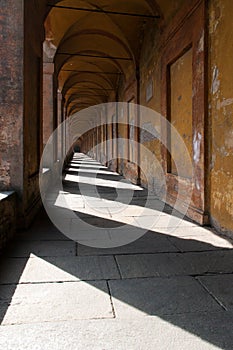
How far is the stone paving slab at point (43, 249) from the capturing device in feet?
10.8

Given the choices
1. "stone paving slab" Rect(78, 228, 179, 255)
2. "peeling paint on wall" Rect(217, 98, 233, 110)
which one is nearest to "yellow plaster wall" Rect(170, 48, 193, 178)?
"peeling paint on wall" Rect(217, 98, 233, 110)

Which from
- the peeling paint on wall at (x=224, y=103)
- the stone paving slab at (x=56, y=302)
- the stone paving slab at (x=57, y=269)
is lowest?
the stone paving slab at (x=56, y=302)

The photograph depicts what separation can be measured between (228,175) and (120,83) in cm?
1098

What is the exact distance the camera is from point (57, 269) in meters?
2.85

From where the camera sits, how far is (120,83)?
1393 centimetres

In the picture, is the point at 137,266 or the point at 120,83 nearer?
the point at 137,266

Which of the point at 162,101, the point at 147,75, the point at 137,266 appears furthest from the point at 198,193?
the point at 147,75

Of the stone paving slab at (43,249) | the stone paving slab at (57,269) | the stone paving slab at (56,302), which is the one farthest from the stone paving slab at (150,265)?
the stone paving slab at (43,249)

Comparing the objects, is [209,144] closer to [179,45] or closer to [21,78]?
[179,45]

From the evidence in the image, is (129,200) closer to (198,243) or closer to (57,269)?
(198,243)

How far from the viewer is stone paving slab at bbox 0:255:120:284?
2635mm

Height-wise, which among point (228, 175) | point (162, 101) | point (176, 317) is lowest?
point (176, 317)

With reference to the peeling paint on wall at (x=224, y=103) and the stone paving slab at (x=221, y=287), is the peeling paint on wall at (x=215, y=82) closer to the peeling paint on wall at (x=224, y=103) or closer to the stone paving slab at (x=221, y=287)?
the peeling paint on wall at (x=224, y=103)

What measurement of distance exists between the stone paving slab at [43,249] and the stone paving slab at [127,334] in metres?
1.44
